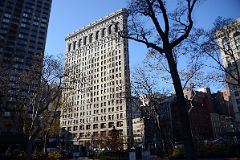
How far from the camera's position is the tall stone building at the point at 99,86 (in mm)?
97062

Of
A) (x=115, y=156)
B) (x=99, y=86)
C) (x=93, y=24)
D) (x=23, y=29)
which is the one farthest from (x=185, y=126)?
(x=93, y=24)

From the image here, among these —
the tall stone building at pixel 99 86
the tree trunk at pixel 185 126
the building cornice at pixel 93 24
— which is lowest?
the tree trunk at pixel 185 126

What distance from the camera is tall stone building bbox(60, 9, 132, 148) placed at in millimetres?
97062

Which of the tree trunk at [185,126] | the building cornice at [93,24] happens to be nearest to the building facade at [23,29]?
the building cornice at [93,24]

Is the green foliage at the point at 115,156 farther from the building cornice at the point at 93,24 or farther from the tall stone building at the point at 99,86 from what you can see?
the building cornice at the point at 93,24

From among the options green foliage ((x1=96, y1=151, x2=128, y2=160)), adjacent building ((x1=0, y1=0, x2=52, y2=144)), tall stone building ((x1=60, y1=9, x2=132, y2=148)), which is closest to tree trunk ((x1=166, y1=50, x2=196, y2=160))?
green foliage ((x1=96, y1=151, x2=128, y2=160))

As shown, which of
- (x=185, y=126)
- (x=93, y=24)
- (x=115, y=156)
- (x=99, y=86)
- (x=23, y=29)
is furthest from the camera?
(x=93, y=24)

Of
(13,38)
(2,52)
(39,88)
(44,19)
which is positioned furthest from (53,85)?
(44,19)

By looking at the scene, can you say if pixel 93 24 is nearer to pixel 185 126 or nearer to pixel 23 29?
pixel 23 29

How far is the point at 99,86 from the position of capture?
108062 millimetres

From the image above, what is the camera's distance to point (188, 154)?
11.8 m

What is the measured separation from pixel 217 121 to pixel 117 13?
67.6 meters

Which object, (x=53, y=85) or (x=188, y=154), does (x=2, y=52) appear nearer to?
(x=53, y=85)

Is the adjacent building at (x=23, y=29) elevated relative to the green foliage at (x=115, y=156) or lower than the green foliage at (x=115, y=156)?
elevated
